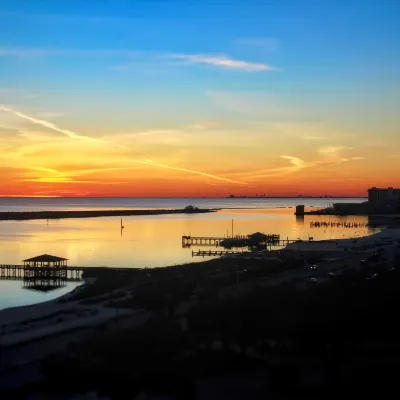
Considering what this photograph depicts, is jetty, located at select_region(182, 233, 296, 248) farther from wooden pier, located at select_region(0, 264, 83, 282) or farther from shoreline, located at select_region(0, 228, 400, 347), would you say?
shoreline, located at select_region(0, 228, 400, 347)

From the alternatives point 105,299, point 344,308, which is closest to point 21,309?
point 105,299

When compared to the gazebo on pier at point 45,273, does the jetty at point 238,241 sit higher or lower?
higher

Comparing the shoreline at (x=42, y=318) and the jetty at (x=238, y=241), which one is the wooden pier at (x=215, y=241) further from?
the shoreline at (x=42, y=318)

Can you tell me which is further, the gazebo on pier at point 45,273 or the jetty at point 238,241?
Answer: the jetty at point 238,241

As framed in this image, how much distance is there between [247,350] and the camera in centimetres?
2052

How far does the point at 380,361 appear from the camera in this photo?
20.0 m

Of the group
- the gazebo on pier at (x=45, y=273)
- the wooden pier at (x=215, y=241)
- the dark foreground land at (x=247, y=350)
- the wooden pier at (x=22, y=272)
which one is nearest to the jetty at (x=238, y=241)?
the wooden pier at (x=215, y=241)

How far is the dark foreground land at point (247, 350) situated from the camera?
17.9 meters

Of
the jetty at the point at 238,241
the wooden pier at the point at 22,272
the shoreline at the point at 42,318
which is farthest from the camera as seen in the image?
the jetty at the point at 238,241

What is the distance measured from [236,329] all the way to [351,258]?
2898 cm

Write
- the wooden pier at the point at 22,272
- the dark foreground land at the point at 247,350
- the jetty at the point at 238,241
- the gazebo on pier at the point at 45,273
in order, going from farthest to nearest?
the jetty at the point at 238,241 → the wooden pier at the point at 22,272 → the gazebo on pier at the point at 45,273 → the dark foreground land at the point at 247,350

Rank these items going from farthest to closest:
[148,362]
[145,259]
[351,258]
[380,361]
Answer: [145,259] < [351,258] < [380,361] < [148,362]

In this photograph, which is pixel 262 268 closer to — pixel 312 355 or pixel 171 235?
pixel 312 355

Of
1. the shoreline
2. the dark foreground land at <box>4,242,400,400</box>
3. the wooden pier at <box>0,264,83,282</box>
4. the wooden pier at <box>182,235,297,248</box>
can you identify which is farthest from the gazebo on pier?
the wooden pier at <box>182,235,297,248</box>
